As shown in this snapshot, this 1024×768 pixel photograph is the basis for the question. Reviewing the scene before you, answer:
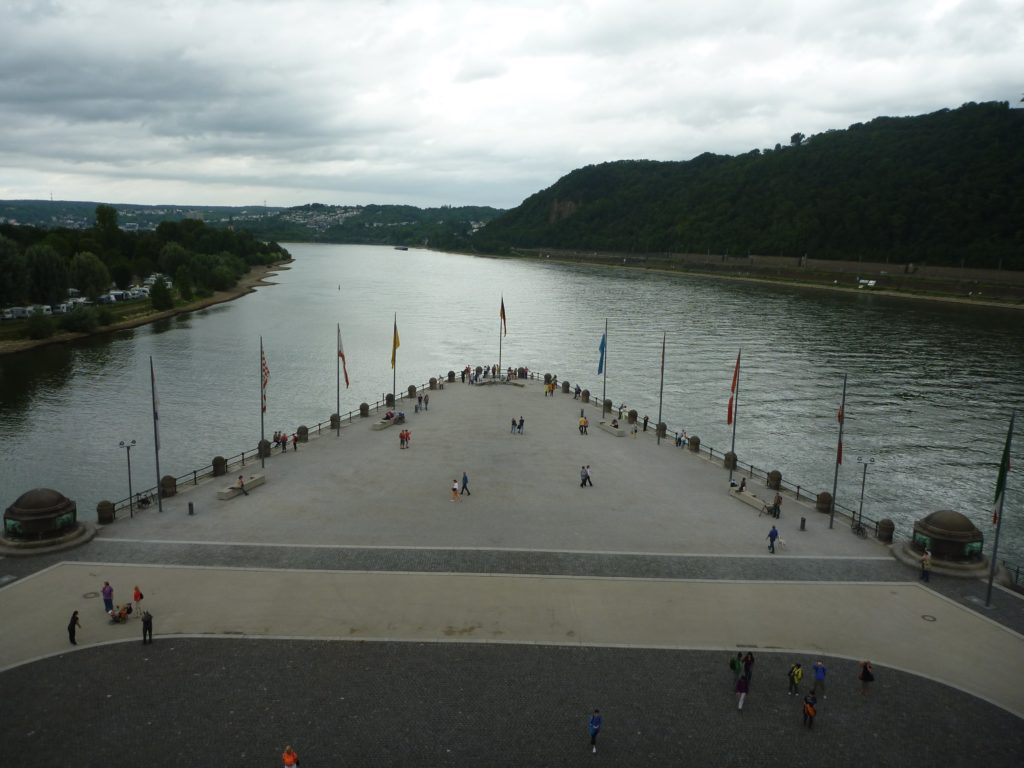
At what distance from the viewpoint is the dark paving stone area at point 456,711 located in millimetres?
15133

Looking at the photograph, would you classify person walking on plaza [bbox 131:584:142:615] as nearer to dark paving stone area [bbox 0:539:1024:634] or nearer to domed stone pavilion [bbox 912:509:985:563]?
dark paving stone area [bbox 0:539:1024:634]

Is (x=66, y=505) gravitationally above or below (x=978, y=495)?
Result: above

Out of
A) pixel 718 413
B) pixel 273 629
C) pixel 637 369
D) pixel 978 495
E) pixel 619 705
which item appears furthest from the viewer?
pixel 637 369

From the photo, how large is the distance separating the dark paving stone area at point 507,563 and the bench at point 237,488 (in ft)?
14.7

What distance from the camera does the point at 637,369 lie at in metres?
70.3

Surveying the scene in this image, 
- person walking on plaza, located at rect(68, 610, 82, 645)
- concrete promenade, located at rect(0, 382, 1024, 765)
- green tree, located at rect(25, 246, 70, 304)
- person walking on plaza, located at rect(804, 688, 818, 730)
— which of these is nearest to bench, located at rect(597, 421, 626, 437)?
concrete promenade, located at rect(0, 382, 1024, 765)

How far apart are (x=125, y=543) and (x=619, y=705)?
57.5 feet

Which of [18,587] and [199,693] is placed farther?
[18,587]

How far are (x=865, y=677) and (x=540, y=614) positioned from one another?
8240mm

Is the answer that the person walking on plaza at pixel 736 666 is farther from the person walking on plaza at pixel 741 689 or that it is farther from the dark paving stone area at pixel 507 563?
the dark paving stone area at pixel 507 563

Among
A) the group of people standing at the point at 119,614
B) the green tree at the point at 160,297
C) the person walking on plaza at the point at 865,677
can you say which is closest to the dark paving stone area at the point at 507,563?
the group of people standing at the point at 119,614

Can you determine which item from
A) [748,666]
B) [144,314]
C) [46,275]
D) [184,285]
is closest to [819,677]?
[748,666]

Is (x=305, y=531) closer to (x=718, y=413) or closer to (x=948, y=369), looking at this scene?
(x=718, y=413)

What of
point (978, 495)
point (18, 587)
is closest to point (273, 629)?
point (18, 587)
